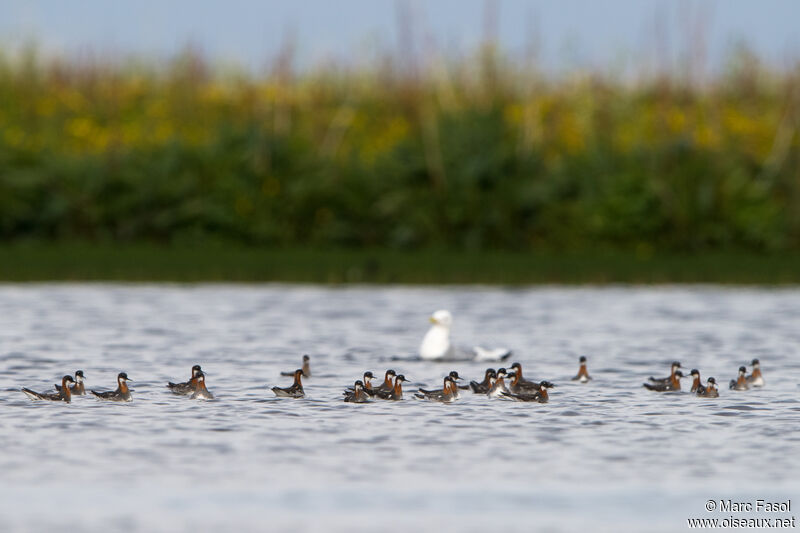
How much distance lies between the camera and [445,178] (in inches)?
1041

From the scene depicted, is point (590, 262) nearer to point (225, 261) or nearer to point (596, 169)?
point (596, 169)

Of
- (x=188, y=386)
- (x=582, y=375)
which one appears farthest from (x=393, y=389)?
(x=582, y=375)

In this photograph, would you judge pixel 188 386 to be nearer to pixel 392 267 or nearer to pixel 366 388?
pixel 366 388

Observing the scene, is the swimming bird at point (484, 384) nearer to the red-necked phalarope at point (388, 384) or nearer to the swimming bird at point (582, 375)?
the red-necked phalarope at point (388, 384)

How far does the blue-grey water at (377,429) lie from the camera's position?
30.2ft

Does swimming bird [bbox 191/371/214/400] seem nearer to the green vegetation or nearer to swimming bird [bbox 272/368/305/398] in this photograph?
swimming bird [bbox 272/368/305/398]

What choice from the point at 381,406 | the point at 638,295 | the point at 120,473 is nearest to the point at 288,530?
the point at 120,473

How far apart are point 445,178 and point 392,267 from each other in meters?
3.00

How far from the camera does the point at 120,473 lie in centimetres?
1012

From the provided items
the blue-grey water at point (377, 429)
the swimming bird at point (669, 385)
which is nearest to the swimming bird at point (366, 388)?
the blue-grey water at point (377, 429)

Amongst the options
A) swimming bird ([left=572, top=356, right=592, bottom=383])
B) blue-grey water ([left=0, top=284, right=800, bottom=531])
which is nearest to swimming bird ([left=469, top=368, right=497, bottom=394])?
blue-grey water ([left=0, top=284, right=800, bottom=531])

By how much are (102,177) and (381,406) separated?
14971 mm

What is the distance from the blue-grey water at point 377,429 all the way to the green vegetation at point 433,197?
344cm

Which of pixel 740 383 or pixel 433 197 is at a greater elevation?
pixel 433 197
